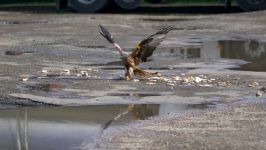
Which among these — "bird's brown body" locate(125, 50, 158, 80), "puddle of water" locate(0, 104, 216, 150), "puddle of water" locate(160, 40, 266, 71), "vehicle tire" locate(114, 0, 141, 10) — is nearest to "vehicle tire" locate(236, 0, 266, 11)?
"vehicle tire" locate(114, 0, 141, 10)

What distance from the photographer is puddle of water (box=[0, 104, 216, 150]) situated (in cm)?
938

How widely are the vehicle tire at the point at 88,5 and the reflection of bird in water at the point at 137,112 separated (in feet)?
75.6

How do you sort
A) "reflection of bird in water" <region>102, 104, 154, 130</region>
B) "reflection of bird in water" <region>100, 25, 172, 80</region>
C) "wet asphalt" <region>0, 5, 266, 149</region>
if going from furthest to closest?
"reflection of bird in water" <region>100, 25, 172, 80</region>, "reflection of bird in water" <region>102, 104, 154, 130</region>, "wet asphalt" <region>0, 5, 266, 149</region>

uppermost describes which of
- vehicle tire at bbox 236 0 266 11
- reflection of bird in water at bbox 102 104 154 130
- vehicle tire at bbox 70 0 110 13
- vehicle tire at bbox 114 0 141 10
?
reflection of bird in water at bbox 102 104 154 130

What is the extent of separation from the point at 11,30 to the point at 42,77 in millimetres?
10307

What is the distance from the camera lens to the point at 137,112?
1148cm

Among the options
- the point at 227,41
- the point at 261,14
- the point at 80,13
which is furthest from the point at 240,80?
the point at 80,13

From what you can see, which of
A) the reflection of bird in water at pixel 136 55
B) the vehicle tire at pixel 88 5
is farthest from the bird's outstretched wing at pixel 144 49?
the vehicle tire at pixel 88 5

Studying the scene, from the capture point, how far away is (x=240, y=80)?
14484mm

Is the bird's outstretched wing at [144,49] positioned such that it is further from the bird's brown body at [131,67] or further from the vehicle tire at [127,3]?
the vehicle tire at [127,3]

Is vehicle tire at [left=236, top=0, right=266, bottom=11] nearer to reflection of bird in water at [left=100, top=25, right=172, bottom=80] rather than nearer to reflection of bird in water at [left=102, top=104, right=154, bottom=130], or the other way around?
reflection of bird in water at [left=100, top=25, right=172, bottom=80]

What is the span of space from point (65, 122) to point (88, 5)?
2435cm

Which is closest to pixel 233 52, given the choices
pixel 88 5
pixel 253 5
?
pixel 253 5

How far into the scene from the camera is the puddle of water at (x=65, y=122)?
9375 millimetres
